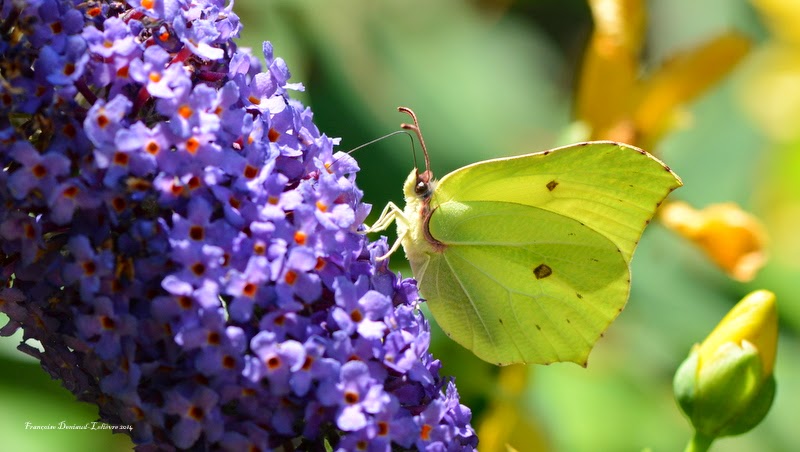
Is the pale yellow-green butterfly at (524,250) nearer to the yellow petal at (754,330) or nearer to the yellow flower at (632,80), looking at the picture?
the yellow petal at (754,330)

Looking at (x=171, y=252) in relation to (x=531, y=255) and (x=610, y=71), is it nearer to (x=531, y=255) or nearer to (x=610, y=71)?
(x=531, y=255)

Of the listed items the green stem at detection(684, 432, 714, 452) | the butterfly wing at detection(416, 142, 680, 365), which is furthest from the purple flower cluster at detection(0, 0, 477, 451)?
the green stem at detection(684, 432, 714, 452)

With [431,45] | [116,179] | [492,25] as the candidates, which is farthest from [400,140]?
[116,179]

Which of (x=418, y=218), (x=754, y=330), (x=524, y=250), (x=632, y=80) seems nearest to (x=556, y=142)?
(x=632, y=80)

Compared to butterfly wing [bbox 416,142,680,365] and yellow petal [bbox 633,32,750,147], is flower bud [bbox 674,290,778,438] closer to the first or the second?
butterfly wing [bbox 416,142,680,365]

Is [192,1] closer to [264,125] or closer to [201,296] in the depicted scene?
[264,125]

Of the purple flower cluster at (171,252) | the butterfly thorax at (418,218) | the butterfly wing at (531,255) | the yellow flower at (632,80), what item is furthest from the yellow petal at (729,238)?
the purple flower cluster at (171,252)
